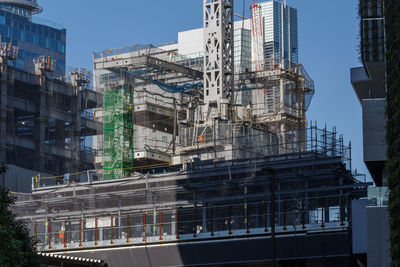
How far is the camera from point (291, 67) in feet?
384

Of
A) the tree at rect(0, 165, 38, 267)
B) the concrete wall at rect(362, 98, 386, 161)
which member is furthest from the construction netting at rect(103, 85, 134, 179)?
the tree at rect(0, 165, 38, 267)

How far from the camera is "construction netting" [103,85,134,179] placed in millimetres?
104500

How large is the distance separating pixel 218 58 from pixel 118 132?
1553 cm

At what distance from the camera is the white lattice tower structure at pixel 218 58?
101 m

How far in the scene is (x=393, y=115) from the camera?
149ft

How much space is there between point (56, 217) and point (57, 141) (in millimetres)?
44517

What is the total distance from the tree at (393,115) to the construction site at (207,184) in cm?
1086

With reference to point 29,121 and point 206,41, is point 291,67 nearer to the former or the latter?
point 206,41

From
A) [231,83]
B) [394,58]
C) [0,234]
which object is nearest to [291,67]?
[231,83]

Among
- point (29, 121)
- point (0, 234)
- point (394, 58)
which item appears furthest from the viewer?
point (29, 121)

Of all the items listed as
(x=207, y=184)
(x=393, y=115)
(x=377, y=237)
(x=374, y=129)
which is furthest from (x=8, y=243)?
(x=207, y=184)

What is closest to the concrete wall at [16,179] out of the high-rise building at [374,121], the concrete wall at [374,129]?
the high-rise building at [374,121]

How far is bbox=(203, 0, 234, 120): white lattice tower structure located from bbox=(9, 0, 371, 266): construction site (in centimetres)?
17

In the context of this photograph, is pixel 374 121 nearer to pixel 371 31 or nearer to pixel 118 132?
pixel 371 31
